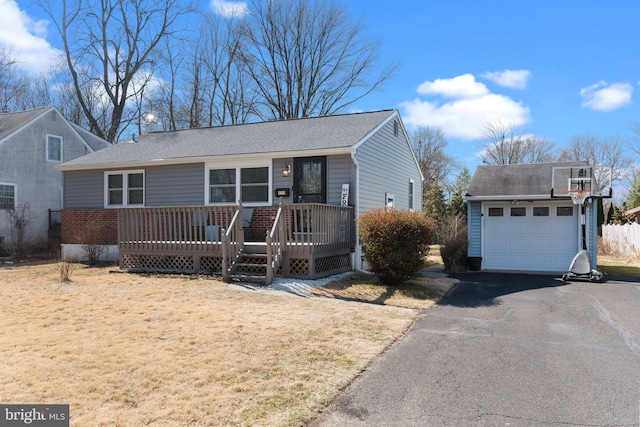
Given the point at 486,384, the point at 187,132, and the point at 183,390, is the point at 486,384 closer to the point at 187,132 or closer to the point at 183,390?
the point at 183,390

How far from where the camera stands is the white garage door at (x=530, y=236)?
1340 cm

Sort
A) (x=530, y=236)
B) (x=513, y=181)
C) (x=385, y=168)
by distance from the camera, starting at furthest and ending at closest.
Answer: (x=513, y=181) < (x=385, y=168) < (x=530, y=236)

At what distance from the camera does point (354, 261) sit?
11.8 metres

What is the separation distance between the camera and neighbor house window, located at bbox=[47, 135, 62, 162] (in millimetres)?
20016

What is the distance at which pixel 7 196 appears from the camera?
58.3 feet

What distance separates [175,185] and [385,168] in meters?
6.60

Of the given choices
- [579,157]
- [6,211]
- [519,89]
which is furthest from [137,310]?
[579,157]

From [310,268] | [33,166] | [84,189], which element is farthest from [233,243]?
[33,166]

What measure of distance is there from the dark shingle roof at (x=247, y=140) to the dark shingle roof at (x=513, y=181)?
3.73 m

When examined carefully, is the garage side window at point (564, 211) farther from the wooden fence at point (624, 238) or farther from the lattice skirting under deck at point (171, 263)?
the lattice skirting under deck at point (171, 263)

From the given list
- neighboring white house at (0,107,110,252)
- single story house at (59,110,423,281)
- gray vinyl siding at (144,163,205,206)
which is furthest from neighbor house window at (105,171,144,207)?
neighboring white house at (0,107,110,252)

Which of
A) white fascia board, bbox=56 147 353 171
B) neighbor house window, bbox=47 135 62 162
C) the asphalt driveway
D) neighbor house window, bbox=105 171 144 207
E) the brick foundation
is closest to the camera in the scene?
the asphalt driveway

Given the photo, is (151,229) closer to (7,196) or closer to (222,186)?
(222,186)

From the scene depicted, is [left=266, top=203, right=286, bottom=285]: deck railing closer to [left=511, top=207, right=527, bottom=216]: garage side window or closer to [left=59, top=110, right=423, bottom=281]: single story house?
[left=59, top=110, right=423, bottom=281]: single story house
